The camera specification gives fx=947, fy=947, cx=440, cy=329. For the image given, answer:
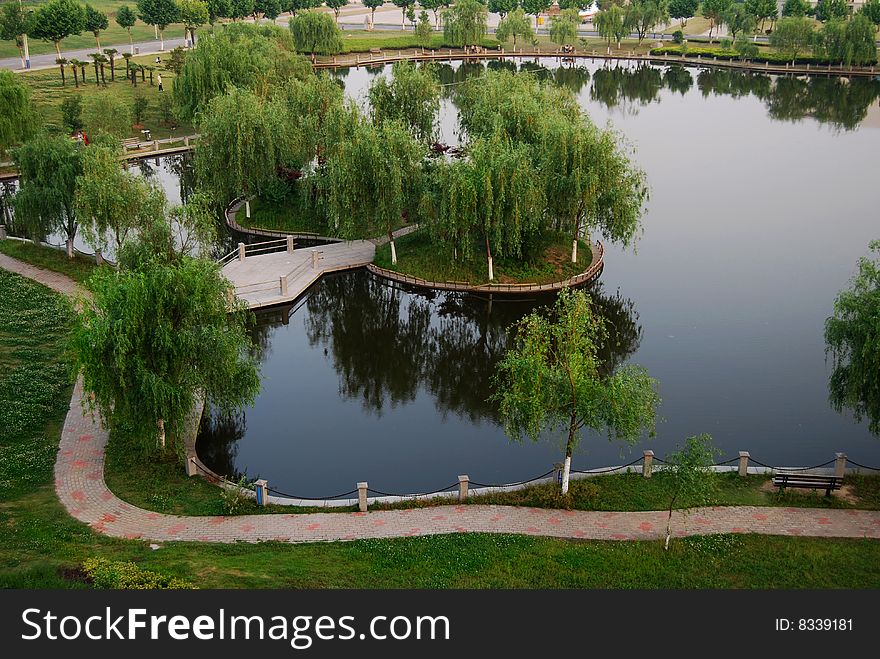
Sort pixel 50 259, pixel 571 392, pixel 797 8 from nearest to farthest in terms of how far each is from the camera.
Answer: pixel 571 392 → pixel 50 259 → pixel 797 8

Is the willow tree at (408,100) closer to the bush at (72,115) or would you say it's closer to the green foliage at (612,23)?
the bush at (72,115)

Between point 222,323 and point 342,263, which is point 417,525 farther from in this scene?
point 342,263

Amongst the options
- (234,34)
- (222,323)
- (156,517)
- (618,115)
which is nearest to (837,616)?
(156,517)

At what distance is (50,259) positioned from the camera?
45.4 metres

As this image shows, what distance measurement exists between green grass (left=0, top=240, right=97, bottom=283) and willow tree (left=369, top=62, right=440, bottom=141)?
Answer: 18.0 metres

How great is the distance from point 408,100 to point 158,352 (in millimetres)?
29764

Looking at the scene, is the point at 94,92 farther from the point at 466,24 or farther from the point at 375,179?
the point at 466,24

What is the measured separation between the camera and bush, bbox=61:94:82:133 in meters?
65.7

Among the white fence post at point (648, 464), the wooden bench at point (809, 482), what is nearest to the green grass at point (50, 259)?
the white fence post at point (648, 464)

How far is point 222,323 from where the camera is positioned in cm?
2984

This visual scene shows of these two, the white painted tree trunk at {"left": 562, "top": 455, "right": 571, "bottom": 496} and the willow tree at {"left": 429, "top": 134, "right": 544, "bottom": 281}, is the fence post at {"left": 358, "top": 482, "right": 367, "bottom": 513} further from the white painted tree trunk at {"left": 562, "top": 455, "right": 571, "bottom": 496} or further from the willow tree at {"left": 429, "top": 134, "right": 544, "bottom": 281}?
the willow tree at {"left": 429, "top": 134, "right": 544, "bottom": 281}

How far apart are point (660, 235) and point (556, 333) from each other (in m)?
26.6

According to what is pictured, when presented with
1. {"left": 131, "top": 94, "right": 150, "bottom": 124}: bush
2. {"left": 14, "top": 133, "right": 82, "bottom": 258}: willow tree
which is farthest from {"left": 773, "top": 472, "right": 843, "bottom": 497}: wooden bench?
{"left": 131, "top": 94, "right": 150, "bottom": 124}: bush

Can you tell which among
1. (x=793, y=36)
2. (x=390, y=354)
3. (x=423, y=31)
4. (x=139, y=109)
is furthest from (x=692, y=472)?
(x=423, y=31)
